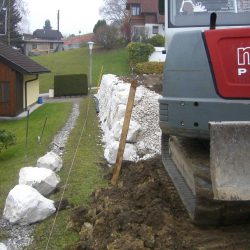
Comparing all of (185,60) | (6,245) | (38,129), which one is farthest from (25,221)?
(38,129)

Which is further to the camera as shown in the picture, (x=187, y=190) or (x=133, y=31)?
(x=133, y=31)

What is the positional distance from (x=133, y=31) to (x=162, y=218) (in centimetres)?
5373

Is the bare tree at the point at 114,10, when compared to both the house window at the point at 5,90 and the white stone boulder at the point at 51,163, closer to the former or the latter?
the house window at the point at 5,90

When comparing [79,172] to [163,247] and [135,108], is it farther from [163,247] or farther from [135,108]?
[163,247]

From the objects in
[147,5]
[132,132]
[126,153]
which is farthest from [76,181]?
[147,5]

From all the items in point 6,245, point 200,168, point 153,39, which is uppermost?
point 153,39

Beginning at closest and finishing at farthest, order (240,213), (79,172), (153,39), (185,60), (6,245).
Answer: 1. (185,60)
2. (240,213)
3. (6,245)
4. (79,172)
5. (153,39)

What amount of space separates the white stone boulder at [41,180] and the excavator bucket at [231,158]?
17.9 ft

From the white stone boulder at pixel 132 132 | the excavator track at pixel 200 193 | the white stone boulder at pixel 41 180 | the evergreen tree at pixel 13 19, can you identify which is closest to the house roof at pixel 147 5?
the evergreen tree at pixel 13 19

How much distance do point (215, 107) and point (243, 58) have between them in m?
0.54

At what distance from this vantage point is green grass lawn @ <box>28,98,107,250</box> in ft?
23.1

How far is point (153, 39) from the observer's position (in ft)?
152

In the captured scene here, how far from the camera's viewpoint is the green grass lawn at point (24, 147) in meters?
11.4

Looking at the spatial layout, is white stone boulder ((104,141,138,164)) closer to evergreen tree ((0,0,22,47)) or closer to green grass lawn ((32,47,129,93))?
green grass lawn ((32,47,129,93))
